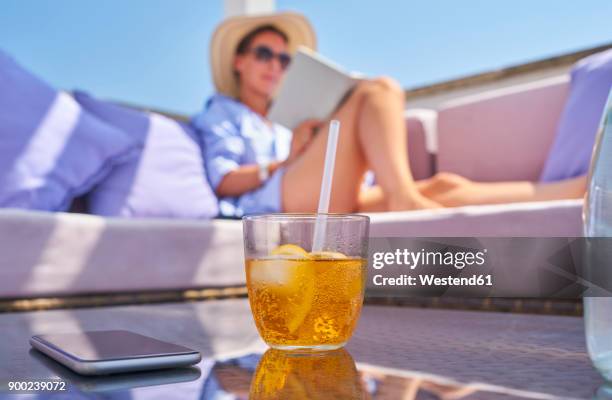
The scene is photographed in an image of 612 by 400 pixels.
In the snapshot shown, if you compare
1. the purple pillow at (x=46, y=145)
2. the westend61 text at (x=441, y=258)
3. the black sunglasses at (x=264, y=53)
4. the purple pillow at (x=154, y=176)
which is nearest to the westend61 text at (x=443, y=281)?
the westend61 text at (x=441, y=258)

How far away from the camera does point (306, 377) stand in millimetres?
341

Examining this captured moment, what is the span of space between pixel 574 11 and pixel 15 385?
3275 mm

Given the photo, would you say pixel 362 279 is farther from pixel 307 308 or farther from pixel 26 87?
pixel 26 87

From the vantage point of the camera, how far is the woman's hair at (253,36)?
245cm

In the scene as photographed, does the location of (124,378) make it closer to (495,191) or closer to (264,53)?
(495,191)

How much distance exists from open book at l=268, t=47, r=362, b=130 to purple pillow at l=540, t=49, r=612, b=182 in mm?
582

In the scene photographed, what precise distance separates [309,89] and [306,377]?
1413 mm

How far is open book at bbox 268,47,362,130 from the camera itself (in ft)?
5.32

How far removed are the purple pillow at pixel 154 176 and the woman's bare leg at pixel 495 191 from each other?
685 millimetres

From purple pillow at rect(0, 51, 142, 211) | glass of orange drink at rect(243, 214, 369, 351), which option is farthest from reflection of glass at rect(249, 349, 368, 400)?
purple pillow at rect(0, 51, 142, 211)

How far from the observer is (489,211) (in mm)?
1013

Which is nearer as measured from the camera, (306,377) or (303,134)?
(306,377)

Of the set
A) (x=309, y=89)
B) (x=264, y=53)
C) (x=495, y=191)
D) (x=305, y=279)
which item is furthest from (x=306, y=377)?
(x=264, y=53)

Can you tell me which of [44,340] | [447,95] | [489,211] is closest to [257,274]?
[44,340]
